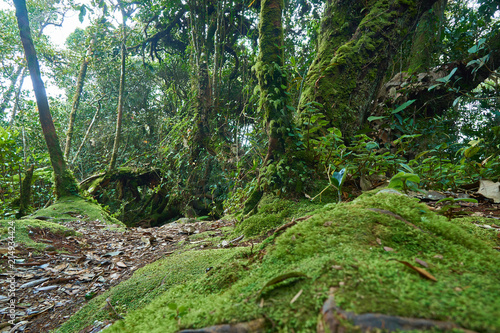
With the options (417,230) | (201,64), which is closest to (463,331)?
(417,230)

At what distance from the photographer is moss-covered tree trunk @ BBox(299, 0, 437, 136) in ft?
10.2

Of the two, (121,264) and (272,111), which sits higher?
(272,111)

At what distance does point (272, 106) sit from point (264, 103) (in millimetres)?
104

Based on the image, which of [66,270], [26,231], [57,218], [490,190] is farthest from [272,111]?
[57,218]

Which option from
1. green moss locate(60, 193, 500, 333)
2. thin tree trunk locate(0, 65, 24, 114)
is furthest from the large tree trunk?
thin tree trunk locate(0, 65, 24, 114)

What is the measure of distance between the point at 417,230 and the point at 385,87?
127 inches

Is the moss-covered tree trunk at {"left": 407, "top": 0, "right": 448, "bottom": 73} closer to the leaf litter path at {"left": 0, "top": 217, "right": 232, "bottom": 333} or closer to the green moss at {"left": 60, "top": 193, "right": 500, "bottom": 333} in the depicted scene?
the green moss at {"left": 60, "top": 193, "right": 500, "bottom": 333}

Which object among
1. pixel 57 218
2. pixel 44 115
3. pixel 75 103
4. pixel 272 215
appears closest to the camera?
pixel 272 215

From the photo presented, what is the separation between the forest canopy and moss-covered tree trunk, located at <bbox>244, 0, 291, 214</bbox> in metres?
0.01

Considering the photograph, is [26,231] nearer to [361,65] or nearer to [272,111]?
[272,111]

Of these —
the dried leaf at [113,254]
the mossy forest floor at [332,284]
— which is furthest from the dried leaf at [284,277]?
the dried leaf at [113,254]

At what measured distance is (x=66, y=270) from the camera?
2633 mm

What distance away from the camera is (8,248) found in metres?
2.76

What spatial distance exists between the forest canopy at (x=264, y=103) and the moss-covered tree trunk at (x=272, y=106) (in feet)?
0.05
